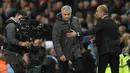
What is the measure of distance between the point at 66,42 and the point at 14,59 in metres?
1.26

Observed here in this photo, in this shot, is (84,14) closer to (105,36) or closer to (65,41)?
(65,41)

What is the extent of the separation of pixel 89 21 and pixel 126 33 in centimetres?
226

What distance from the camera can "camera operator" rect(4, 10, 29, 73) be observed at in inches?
559

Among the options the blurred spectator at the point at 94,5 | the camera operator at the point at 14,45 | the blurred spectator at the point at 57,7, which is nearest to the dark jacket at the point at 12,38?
the camera operator at the point at 14,45

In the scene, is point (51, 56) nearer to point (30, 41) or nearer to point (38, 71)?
point (38, 71)

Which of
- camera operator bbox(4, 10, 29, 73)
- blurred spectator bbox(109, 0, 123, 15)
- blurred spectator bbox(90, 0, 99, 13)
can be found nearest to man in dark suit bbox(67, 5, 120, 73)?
camera operator bbox(4, 10, 29, 73)

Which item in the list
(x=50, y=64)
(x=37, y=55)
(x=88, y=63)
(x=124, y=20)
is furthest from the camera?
(x=124, y=20)

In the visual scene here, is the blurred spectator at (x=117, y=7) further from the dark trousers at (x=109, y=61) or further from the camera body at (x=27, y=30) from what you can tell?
the dark trousers at (x=109, y=61)

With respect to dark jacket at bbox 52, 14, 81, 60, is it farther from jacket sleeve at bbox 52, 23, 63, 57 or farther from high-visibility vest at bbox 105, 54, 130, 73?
high-visibility vest at bbox 105, 54, 130, 73

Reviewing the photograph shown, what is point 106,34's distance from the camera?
45.8ft

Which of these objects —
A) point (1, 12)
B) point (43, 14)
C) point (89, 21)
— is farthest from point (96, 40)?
point (1, 12)

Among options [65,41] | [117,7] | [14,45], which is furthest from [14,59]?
[117,7]

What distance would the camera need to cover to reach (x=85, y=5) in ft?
67.8

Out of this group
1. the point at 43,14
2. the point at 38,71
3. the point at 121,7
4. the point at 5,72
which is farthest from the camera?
the point at 43,14
